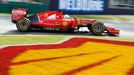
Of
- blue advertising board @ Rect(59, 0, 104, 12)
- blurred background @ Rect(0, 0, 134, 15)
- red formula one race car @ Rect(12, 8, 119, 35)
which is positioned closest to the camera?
red formula one race car @ Rect(12, 8, 119, 35)

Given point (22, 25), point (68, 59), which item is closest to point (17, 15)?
point (22, 25)

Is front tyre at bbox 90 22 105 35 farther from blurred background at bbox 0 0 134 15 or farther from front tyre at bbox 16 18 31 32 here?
blurred background at bbox 0 0 134 15

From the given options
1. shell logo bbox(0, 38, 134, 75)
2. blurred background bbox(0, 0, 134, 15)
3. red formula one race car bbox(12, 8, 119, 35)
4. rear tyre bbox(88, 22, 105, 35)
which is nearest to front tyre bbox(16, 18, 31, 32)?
red formula one race car bbox(12, 8, 119, 35)

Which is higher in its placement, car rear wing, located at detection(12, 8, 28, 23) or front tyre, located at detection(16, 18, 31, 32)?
car rear wing, located at detection(12, 8, 28, 23)

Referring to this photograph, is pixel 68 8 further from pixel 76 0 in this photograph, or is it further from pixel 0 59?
pixel 0 59

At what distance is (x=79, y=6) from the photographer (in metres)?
33.3

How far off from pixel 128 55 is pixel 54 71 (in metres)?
3.25

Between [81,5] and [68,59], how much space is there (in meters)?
24.0

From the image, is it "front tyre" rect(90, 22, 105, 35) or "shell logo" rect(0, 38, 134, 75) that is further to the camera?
"front tyre" rect(90, 22, 105, 35)

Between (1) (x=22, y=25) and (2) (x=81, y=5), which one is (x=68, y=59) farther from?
(2) (x=81, y=5)

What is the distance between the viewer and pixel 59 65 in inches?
351

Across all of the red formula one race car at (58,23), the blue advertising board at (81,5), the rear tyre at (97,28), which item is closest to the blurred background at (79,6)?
the blue advertising board at (81,5)

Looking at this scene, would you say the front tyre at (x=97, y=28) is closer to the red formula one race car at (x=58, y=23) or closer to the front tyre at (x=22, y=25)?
the red formula one race car at (x=58, y=23)

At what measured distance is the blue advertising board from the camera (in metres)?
32.9
